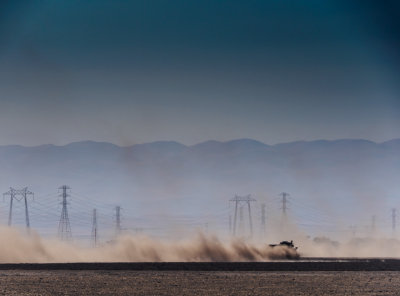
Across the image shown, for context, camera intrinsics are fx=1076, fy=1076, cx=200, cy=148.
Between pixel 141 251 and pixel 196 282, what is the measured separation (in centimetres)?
5311

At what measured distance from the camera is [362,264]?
115 m

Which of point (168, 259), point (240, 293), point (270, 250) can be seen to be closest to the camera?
point (240, 293)

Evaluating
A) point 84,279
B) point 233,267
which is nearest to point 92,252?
point 233,267

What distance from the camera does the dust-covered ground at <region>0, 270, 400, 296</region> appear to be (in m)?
73.8

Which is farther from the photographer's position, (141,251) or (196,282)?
(141,251)

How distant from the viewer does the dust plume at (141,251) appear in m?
128

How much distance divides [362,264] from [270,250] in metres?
25.8

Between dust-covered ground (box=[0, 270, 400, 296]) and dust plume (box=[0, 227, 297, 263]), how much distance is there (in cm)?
3006

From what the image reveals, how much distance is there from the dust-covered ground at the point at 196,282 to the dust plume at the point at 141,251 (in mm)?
30057

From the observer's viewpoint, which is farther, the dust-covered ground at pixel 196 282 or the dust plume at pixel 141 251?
the dust plume at pixel 141 251

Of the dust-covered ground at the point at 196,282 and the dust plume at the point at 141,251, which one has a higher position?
the dust plume at the point at 141,251

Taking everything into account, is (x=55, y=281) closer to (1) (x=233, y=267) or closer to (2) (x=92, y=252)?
(1) (x=233, y=267)

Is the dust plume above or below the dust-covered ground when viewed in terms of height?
above

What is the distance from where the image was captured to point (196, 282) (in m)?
83.3
